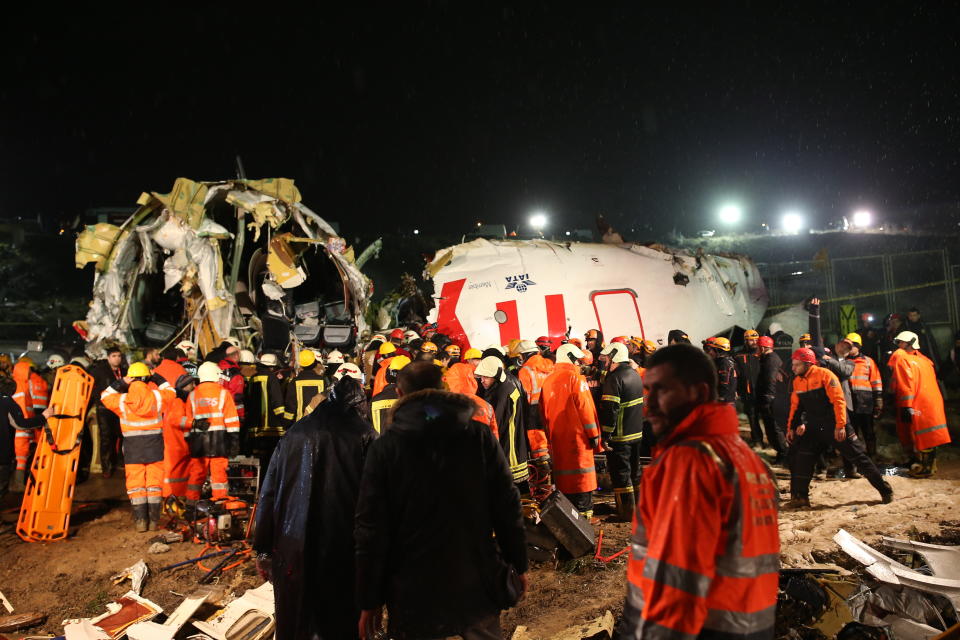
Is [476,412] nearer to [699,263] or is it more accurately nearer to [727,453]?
[727,453]

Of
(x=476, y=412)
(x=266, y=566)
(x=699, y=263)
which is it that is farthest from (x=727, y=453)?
(x=699, y=263)

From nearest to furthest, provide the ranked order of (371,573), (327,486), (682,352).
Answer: (682,352), (371,573), (327,486)

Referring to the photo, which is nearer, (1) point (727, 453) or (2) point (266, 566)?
(1) point (727, 453)

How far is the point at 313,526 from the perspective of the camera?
3.20 meters

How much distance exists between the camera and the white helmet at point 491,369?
6.00 m

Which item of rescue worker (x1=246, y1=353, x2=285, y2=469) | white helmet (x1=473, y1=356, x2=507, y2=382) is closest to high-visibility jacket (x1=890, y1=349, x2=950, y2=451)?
white helmet (x1=473, y1=356, x2=507, y2=382)

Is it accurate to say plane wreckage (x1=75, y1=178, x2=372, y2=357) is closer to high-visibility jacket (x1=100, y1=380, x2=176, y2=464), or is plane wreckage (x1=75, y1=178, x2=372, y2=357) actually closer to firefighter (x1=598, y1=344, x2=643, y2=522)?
high-visibility jacket (x1=100, y1=380, x2=176, y2=464)

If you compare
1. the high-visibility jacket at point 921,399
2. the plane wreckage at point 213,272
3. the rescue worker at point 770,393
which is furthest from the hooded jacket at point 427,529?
the plane wreckage at point 213,272

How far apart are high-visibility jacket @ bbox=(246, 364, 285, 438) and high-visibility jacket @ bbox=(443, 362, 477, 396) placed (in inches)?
110

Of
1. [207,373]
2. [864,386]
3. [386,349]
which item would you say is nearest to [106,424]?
[207,373]

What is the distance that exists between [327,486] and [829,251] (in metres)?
15.3

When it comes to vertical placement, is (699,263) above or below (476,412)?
above

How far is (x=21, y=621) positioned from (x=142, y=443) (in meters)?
2.52

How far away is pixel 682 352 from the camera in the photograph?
2.01 meters
